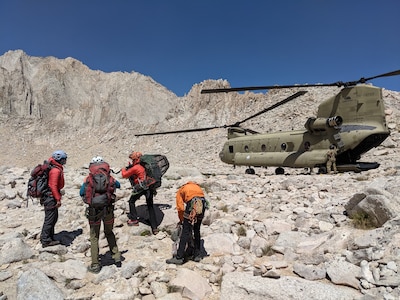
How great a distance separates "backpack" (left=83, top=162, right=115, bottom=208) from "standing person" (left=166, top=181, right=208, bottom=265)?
4.29 ft

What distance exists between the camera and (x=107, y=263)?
17.2ft

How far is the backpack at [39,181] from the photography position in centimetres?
590

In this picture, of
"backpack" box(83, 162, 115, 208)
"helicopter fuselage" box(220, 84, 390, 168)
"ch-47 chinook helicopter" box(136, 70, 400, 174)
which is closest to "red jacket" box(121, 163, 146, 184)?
"backpack" box(83, 162, 115, 208)

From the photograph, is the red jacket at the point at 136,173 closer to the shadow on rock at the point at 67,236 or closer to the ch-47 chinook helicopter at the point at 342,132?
the shadow on rock at the point at 67,236

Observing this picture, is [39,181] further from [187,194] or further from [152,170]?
[187,194]

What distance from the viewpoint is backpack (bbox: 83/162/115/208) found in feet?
16.0

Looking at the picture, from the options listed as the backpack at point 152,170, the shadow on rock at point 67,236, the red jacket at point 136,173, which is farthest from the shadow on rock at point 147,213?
the shadow on rock at point 67,236

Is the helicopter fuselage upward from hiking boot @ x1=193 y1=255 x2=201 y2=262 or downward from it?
upward

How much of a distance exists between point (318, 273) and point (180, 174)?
998 centimetres

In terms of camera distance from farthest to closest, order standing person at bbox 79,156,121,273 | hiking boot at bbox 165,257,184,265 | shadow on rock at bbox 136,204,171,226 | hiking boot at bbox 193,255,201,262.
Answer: shadow on rock at bbox 136,204,171,226, hiking boot at bbox 193,255,201,262, hiking boot at bbox 165,257,184,265, standing person at bbox 79,156,121,273

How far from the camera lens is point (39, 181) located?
596 cm

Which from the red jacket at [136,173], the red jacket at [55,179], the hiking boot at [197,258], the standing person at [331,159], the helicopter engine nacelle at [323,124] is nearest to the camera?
the hiking boot at [197,258]

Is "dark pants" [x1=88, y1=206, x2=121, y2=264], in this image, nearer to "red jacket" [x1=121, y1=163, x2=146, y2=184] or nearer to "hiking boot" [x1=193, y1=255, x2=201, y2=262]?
"hiking boot" [x1=193, y1=255, x2=201, y2=262]

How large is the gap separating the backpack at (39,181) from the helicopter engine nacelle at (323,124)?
11268 millimetres
